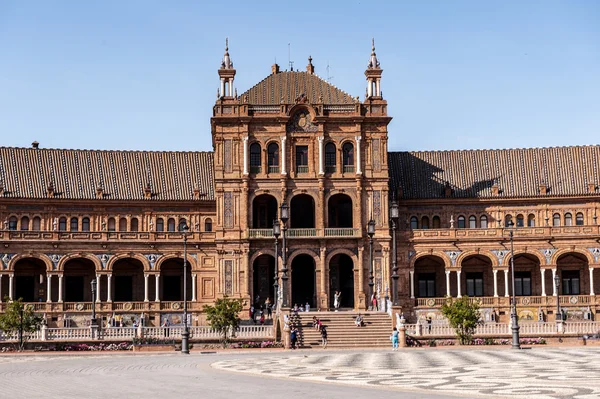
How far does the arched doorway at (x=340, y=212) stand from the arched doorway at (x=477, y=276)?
32.0ft

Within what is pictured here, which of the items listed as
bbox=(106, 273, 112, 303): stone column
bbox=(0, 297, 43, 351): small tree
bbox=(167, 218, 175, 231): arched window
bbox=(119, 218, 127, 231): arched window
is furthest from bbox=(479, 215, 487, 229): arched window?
bbox=(0, 297, 43, 351): small tree

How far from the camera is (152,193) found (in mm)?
81438

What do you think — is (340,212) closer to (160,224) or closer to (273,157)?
(273,157)

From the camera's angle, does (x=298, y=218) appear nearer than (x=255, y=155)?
No

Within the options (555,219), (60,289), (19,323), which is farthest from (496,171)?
(19,323)

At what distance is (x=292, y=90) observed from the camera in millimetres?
78188

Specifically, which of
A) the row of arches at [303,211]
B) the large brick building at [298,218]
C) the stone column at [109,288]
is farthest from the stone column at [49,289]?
the row of arches at [303,211]

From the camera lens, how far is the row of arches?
253ft

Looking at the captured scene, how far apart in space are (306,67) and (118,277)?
2302 cm

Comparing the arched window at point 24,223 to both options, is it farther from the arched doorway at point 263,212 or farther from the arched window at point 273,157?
the arched window at point 273,157

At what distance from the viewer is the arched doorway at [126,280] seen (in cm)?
7894

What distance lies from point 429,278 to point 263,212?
14330 millimetres

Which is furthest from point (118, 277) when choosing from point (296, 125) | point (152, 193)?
point (296, 125)

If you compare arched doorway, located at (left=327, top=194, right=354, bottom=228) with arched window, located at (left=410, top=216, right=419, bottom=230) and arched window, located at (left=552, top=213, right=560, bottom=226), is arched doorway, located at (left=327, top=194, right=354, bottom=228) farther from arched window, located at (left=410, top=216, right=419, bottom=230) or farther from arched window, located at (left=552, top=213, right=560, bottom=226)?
arched window, located at (left=552, top=213, right=560, bottom=226)
